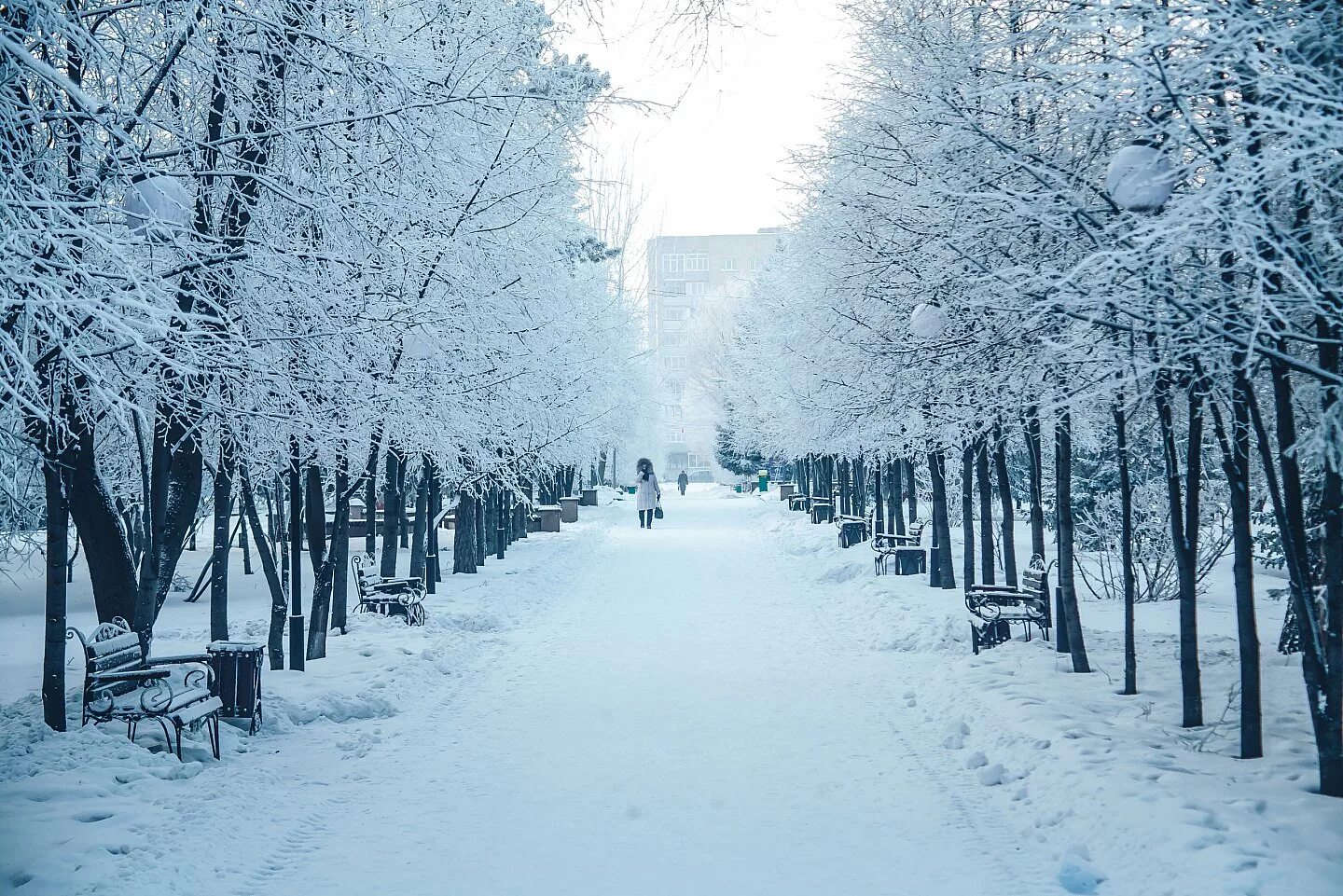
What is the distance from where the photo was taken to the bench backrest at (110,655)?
22.6 ft

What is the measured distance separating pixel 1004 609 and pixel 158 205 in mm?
9285

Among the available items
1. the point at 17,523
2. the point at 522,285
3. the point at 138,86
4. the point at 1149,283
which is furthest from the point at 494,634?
the point at 1149,283

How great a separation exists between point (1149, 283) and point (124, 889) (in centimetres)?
541

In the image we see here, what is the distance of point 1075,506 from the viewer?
1802 cm

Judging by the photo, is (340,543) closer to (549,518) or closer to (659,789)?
(659,789)

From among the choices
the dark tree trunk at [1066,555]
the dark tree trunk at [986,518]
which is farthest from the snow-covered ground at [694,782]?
the dark tree trunk at [986,518]

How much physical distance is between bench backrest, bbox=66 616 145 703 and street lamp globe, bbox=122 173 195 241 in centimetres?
294

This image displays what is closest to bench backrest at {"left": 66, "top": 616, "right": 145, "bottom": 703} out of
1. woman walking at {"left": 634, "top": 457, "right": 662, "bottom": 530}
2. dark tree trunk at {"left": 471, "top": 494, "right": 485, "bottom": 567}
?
dark tree trunk at {"left": 471, "top": 494, "right": 485, "bottom": 567}

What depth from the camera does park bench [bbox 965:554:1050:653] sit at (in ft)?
35.6

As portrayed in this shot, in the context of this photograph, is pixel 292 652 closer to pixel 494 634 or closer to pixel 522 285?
pixel 494 634

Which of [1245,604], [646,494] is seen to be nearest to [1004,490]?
[1245,604]

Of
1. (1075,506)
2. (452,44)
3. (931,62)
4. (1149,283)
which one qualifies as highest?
(452,44)

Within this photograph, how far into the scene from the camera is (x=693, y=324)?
70625 millimetres

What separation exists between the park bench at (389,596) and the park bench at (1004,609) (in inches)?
260
